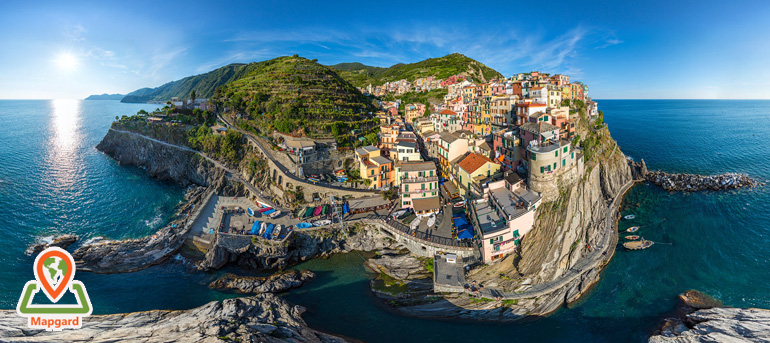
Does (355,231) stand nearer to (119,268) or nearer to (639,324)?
(119,268)

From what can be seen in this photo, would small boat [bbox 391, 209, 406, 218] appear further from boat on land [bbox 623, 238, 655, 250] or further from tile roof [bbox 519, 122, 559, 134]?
boat on land [bbox 623, 238, 655, 250]

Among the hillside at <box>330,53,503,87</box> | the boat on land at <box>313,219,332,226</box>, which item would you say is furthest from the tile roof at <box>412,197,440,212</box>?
the hillside at <box>330,53,503,87</box>

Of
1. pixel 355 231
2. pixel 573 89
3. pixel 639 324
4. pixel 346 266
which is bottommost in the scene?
pixel 639 324

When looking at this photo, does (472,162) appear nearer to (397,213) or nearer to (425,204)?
(425,204)

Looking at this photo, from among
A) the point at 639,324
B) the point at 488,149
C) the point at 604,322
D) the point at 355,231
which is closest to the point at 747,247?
the point at 639,324

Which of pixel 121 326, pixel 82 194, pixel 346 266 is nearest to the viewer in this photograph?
pixel 121 326

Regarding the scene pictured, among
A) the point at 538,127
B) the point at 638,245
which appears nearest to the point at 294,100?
the point at 538,127
